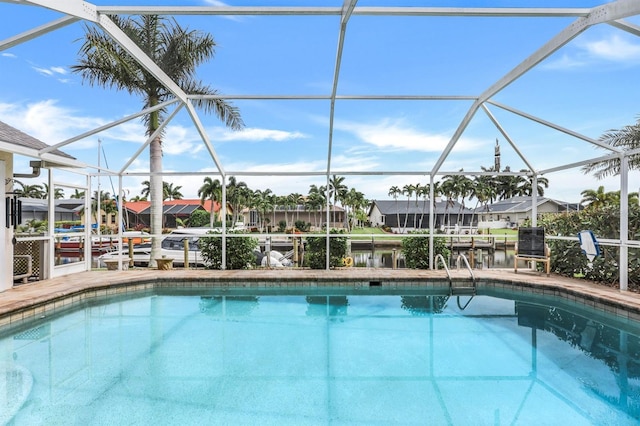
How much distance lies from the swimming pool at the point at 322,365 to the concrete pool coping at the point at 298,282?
308 millimetres

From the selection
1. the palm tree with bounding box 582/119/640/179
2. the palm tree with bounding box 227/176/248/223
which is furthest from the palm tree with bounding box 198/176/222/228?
the palm tree with bounding box 582/119/640/179

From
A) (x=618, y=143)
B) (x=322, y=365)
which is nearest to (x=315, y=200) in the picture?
(x=618, y=143)

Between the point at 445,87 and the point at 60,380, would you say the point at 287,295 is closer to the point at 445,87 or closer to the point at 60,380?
the point at 60,380

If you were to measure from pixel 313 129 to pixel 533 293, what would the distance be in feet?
23.0

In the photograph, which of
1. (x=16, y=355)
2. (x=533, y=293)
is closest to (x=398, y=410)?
(x=16, y=355)

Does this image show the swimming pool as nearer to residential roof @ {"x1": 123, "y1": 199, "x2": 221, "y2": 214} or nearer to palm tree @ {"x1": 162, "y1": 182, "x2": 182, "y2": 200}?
residential roof @ {"x1": 123, "y1": 199, "x2": 221, "y2": 214}

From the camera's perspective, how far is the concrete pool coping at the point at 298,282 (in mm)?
5984

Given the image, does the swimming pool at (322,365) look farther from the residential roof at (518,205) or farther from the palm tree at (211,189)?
the residential roof at (518,205)

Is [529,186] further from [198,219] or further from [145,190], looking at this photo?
[145,190]

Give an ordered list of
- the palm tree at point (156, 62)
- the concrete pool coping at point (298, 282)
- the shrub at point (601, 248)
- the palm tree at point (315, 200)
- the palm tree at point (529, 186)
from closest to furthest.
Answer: the concrete pool coping at point (298, 282) → the shrub at point (601, 248) → the palm tree at point (156, 62) → the palm tree at point (315, 200) → the palm tree at point (529, 186)

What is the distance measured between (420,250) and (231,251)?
4425mm

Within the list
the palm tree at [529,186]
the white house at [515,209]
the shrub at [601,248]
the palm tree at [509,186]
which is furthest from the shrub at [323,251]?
the palm tree at [529,186]

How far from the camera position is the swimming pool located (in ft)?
10.3

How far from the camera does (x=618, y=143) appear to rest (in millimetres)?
10336
